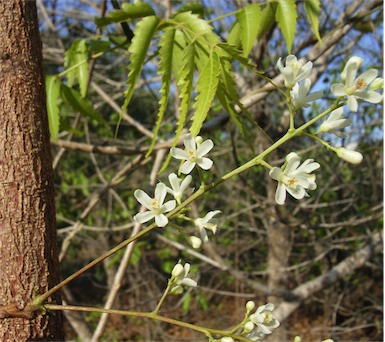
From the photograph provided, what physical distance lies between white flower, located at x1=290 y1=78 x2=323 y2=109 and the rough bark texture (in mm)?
278

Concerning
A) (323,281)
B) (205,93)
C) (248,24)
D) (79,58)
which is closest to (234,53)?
(205,93)

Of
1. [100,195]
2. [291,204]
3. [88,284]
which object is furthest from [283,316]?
[88,284]

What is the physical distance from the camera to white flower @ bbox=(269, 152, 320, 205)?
18.2 inches

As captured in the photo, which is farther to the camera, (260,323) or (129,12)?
(129,12)

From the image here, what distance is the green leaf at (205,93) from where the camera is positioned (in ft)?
1.58

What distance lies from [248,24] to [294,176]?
0.42m

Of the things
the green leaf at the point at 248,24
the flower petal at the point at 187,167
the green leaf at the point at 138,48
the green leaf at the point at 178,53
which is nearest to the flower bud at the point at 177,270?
the flower petal at the point at 187,167

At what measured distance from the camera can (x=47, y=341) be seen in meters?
0.45

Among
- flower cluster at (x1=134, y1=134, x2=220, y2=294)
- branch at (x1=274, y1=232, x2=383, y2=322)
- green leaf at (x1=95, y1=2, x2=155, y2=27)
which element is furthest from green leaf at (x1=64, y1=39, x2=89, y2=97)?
branch at (x1=274, y1=232, x2=383, y2=322)

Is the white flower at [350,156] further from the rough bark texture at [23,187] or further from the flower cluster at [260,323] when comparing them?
the rough bark texture at [23,187]

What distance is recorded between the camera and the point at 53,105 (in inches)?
34.4

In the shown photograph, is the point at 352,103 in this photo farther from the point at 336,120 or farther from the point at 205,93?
the point at 205,93

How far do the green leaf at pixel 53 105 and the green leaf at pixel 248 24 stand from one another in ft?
1.21

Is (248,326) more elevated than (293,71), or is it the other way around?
(293,71)
